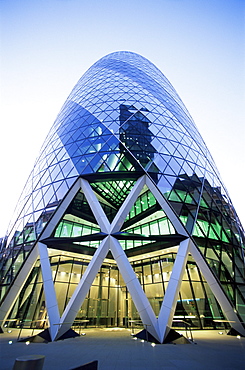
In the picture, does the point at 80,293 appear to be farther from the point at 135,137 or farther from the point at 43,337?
the point at 135,137

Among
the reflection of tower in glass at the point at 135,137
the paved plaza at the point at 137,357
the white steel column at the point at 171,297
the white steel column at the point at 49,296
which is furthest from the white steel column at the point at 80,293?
the reflection of tower in glass at the point at 135,137

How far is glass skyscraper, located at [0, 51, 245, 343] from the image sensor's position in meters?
13.3

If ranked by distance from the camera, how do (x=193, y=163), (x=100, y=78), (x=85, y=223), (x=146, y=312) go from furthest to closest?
(x=100, y=78) < (x=85, y=223) < (x=193, y=163) < (x=146, y=312)

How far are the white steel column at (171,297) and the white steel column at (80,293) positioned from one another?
174 inches

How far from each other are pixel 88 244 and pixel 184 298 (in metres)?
9.83

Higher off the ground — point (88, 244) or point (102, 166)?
point (102, 166)

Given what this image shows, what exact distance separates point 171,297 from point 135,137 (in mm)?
14668

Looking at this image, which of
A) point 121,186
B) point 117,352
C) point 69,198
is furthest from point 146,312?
point 121,186

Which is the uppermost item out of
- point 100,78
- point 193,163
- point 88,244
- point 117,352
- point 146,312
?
point 100,78

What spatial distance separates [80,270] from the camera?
1992 centimetres

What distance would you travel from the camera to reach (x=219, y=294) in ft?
43.7

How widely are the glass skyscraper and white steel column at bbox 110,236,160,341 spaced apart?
0.20 ft

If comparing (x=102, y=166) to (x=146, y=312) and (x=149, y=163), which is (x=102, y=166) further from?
(x=146, y=312)

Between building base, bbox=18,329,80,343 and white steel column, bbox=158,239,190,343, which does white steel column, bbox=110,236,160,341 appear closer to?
white steel column, bbox=158,239,190,343
